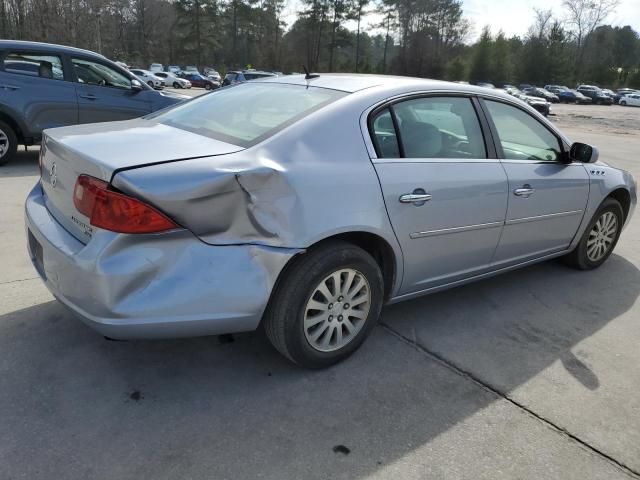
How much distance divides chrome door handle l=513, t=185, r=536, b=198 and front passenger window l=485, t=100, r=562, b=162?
0.73 feet

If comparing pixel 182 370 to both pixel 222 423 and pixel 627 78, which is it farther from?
→ pixel 627 78

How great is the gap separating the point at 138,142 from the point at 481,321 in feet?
8.09

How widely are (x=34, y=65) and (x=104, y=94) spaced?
1.00m

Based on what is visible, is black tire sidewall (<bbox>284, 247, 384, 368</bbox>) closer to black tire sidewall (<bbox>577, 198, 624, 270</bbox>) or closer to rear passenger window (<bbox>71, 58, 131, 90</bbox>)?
black tire sidewall (<bbox>577, 198, 624, 270</bbox>)

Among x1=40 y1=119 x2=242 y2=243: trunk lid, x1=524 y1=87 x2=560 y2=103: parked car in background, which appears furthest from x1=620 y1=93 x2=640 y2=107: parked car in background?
x1=40 y1=119 x2=242 y2=243: trunk lid

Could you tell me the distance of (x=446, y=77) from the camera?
70.5 m

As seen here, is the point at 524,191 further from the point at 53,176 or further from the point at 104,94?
the point at 104,94

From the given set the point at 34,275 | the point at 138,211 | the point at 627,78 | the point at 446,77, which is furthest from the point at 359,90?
the point at 627,78

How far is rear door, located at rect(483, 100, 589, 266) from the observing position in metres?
3.53

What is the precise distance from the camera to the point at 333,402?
8.53ft

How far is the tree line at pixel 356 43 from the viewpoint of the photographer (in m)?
69.4

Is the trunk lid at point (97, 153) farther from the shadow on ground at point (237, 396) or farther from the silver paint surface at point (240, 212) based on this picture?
the shadow on ground at point (237, 396)

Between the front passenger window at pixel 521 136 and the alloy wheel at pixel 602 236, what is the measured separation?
964 mm

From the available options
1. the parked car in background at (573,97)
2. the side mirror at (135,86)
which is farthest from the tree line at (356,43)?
the side mirror at (135,86)
